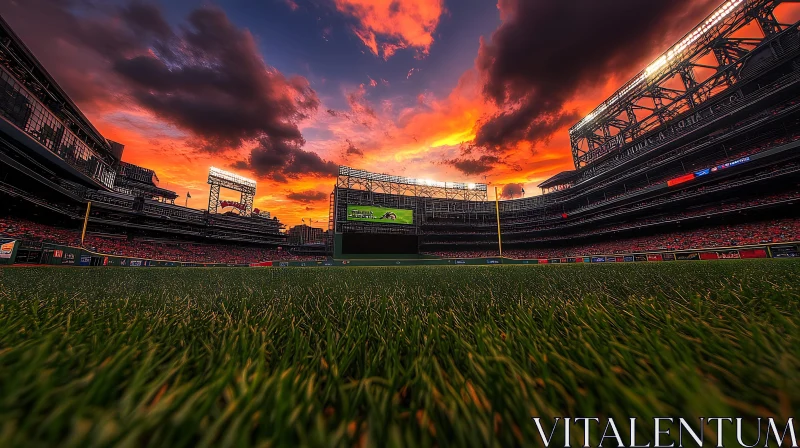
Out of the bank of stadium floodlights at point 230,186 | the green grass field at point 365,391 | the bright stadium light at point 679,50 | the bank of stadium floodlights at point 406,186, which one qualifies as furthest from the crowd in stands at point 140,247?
the bright stadium light at point 679,50

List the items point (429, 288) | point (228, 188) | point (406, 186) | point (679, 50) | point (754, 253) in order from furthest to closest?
point (228, 188) → point (406, 186) → point (679, 50) → point (754, 253) → point (429, 288)

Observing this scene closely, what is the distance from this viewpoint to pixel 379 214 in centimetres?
4003

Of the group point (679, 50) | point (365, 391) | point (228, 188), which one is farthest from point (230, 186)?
point (679, 50)

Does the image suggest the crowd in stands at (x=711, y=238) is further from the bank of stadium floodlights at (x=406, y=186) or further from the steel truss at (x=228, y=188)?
the steel truss at (x=228, y=188)

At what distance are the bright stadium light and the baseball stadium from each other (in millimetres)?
233

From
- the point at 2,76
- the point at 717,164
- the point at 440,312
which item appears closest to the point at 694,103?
the point at 717,164

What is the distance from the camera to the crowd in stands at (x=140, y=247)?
24.6 meters

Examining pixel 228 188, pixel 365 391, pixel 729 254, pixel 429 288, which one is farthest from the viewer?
pixel 228 188

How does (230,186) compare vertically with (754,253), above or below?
above

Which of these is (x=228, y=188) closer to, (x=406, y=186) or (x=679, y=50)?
(x=406, y=186)

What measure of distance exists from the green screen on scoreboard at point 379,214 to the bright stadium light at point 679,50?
3059 centimetres

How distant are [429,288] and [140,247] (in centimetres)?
4947

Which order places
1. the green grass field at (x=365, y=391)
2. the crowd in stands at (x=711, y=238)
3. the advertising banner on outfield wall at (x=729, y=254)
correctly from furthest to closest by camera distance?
the crowd in stands at (x=711, y=238) → the advertising banner on outfield wall at (x=729, y=254) → the green grass field at (x=365, y=391)

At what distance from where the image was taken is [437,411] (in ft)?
1.84
